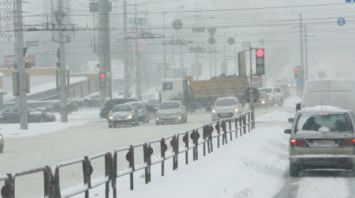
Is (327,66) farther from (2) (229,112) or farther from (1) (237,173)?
(1) (237,173)

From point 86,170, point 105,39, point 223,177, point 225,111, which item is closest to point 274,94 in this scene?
point 105,39

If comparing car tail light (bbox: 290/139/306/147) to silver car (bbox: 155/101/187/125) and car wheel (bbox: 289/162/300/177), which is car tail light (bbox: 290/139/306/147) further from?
silver car (bbox: 155/101/187/125)

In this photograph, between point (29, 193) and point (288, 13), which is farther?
point (288, 13)

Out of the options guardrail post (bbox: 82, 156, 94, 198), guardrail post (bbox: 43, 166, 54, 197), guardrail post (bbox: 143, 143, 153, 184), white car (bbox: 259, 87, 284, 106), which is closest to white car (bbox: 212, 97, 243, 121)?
white car (bbox: 259, 87, 284, 106)

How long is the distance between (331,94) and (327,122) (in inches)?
316

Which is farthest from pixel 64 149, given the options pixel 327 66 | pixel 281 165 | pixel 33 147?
pixel 327 66

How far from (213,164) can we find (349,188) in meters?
3.73

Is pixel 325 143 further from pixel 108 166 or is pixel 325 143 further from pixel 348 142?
pixel 108 166

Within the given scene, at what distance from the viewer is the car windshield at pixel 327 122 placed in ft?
68.1

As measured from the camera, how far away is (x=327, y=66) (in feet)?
624

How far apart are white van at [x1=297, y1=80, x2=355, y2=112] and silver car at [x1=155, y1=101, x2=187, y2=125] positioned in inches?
1029

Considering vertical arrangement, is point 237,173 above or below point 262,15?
below

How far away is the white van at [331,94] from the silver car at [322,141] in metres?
7.48

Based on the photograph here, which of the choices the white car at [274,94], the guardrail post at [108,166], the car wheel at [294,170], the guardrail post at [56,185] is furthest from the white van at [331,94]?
the white car at [274,94]
